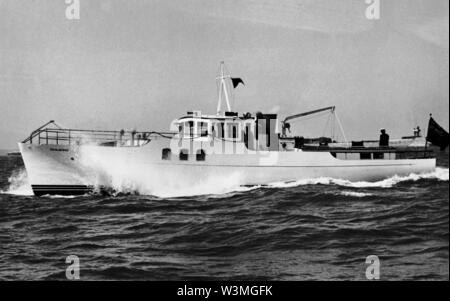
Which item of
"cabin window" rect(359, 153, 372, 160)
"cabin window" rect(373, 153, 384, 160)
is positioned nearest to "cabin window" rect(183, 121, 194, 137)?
"cabin window" rect(359, 153, 372, 160)

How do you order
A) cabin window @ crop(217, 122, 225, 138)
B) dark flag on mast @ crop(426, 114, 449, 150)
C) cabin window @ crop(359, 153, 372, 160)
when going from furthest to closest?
cabin window @ crop(359, 153, 372, 160)
dark flag on mast @ crop(426, 114, 449, 150)
cabin window @ crop(217, 122, 225, 138)

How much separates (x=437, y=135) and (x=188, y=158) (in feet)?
50.7

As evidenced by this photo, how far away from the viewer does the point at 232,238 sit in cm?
1068

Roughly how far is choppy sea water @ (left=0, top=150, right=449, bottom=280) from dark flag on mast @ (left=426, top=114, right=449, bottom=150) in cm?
841

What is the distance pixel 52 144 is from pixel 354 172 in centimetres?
1846

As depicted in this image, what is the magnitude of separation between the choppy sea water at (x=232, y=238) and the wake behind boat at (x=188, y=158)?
11.8 ft

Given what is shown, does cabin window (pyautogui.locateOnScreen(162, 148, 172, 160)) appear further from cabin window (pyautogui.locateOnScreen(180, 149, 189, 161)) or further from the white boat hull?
cabin window (pyautogui.locateOnScreen(180, 149, 189, 161))

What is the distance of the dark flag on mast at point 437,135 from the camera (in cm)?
2445

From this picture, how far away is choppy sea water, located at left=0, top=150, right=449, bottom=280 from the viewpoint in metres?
8.21

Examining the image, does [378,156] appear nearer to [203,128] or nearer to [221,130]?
[221,130]

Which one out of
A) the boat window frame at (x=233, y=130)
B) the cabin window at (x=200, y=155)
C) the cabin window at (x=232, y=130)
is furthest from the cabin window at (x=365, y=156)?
the cabin window at (x=200, y=155)

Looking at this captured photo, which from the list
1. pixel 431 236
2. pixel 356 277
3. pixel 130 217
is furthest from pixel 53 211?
pixel 431 236

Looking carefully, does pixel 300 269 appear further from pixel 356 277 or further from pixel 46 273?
pixel 46 273

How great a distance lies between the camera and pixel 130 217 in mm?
14406
